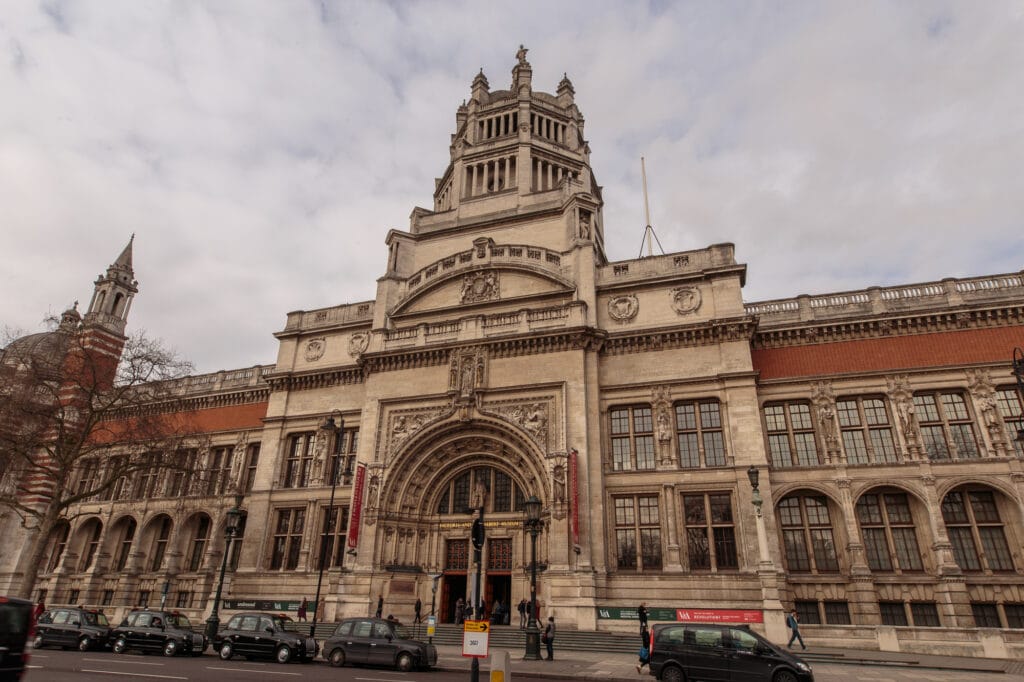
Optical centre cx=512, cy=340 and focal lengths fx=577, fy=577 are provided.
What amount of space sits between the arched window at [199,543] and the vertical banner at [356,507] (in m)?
12.3

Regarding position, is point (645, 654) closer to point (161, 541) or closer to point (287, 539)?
point (287, 539)

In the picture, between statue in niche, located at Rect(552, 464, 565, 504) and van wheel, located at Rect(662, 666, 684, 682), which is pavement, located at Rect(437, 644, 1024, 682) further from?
statue in niche, located at Rect(552, 464, 565, 504)

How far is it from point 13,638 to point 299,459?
85.8 ft

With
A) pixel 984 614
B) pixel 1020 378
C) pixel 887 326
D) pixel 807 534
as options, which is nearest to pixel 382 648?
pixel 807 534

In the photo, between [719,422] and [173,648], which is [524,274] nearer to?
[719,422]

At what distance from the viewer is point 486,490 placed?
3106 centimetres

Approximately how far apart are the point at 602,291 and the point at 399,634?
20213 mm

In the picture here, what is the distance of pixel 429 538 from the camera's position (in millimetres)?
31344

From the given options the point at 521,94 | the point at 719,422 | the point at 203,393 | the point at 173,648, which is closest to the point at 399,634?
the point at 173,648

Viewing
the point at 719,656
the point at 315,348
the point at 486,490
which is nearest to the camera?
the point at 719,656

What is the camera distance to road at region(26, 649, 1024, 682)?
1376 cm

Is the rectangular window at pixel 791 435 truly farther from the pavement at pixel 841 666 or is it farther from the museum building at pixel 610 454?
the pavement at pixel 841 666

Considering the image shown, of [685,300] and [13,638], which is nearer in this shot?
[13,638]

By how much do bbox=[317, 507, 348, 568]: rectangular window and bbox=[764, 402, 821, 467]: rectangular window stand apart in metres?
23.2
